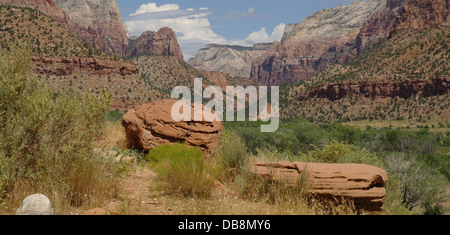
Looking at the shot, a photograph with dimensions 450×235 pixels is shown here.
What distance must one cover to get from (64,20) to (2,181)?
181667 millimetres

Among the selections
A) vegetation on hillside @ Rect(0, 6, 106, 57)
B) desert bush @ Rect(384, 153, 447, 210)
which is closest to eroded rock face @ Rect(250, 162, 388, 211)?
desert bush @ Rect(384, 153, 447, 210)

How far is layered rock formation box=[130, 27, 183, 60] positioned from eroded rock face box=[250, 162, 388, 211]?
164 m

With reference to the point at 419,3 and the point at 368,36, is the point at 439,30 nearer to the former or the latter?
the point at 419,3

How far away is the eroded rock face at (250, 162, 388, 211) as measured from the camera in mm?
6137

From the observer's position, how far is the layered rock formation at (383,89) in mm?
66938

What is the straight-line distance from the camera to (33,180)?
5211 mm

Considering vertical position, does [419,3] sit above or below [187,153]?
above

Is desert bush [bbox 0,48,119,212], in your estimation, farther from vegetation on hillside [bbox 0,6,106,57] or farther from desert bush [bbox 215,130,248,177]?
vegetation on hillside [bbox 0,6,106,57]

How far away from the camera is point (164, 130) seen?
1043cm

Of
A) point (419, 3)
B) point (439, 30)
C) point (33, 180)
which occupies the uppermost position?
point (419, 3)

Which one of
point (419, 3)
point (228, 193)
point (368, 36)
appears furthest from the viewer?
point (368, 36)

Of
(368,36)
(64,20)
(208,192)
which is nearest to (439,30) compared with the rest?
(208,192)

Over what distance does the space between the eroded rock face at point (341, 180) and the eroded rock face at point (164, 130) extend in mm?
4099

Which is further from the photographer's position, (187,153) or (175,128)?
(175,128)
